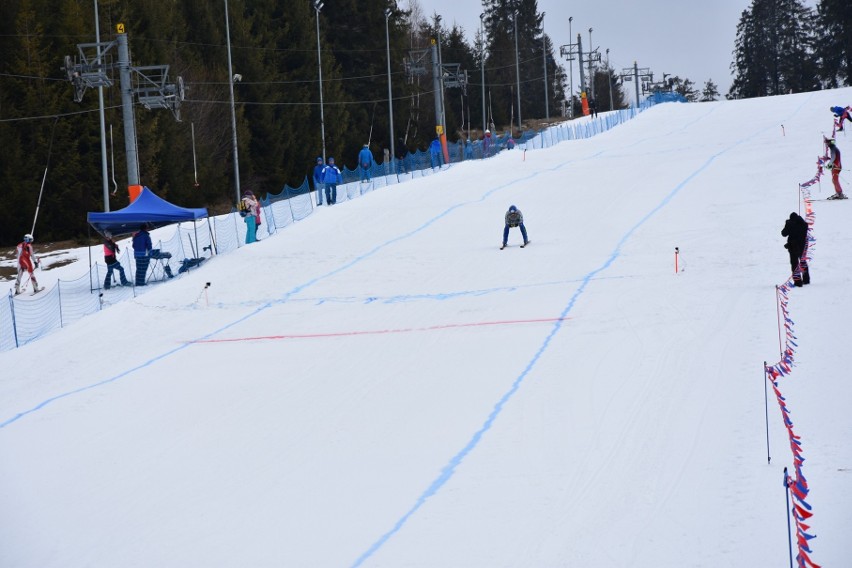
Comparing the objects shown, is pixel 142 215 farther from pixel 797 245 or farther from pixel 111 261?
pixel 797 245

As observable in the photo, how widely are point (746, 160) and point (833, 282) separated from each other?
57.6ft

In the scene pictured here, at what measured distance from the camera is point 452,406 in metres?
14.0

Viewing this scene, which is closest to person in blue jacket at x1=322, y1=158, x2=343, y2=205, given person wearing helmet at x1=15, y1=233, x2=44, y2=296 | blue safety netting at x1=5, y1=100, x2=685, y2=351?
blue safety netting at x1=5, y1=100, x2=685, y2=351

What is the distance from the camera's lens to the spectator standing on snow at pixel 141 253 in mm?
25547

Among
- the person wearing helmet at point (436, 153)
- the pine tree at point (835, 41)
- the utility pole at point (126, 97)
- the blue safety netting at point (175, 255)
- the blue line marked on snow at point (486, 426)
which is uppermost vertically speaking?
the pine tree at point (835, 41)

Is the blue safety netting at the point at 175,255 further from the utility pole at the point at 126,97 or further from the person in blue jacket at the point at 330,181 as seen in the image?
the utility pole at the point at 126,97

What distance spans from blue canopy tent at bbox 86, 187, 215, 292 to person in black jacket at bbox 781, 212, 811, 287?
13.8 metres

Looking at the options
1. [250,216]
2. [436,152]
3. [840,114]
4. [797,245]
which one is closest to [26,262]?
[250,216]

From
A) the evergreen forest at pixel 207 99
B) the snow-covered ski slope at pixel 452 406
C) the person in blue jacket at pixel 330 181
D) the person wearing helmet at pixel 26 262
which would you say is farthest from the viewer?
the evergreen forest at pixel 207 99

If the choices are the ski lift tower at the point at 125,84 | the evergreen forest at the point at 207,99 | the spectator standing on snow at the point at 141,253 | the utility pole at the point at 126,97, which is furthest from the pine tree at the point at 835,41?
the spectator standing on snow at the point at 141,253

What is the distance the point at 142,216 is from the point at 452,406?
14.1m

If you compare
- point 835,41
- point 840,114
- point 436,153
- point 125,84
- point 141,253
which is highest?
point 835,41

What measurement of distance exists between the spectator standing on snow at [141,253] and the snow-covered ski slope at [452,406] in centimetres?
116

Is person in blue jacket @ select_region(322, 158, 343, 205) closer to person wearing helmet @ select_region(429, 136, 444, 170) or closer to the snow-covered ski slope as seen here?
the snow-covered ski slope
